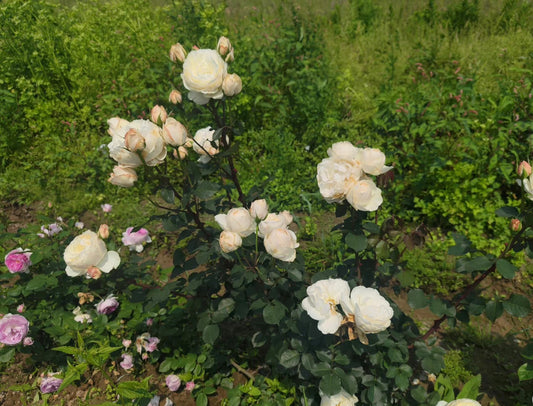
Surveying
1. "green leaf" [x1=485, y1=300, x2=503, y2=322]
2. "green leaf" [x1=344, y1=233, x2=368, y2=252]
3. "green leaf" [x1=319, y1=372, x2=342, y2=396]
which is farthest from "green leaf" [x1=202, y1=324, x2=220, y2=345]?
"green leaf" [x1=485, y1=300, x2=503, y2=322]

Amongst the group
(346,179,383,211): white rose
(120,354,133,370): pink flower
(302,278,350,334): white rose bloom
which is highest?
(346,179,383,211): white rose

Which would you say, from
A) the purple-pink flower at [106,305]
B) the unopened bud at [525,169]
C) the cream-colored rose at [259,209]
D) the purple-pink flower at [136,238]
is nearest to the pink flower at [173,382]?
the purple-pink flower at [106,305]

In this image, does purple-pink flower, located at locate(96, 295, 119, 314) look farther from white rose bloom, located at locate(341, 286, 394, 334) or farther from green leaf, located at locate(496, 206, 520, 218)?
green leaf, located at locate(496, 206, 520, 218)

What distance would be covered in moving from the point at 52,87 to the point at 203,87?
3.73 m

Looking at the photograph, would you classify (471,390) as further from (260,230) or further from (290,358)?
(260,230)

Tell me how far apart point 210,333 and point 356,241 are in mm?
763

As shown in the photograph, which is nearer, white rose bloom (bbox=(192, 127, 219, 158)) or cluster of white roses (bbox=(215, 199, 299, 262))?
cluster of white roses (bbox=(215, 199, 299, 262))

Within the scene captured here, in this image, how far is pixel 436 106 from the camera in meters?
3.25

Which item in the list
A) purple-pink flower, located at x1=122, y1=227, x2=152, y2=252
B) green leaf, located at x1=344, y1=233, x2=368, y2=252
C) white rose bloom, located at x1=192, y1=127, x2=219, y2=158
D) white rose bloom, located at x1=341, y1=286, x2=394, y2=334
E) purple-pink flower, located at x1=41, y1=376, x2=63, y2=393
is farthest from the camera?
purple-pink flower, located at x1=122, y1=227, x2=152, y2=252

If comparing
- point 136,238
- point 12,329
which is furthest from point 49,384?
point 136,238

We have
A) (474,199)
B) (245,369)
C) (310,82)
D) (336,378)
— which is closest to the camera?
(336,378)

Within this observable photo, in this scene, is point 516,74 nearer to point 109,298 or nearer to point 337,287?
point 337,287

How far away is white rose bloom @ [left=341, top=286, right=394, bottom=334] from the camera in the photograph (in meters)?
1.04

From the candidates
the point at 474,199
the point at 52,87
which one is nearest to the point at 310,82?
the point at 474,199
